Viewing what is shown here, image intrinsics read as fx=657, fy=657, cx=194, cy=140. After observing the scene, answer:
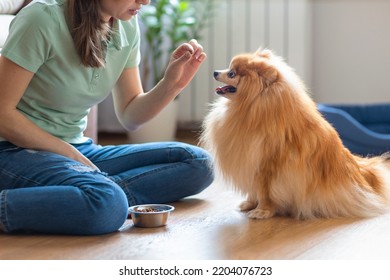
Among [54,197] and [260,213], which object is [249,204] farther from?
[54,197]

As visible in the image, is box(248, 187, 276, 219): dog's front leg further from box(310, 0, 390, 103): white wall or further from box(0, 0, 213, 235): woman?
box(310, 0, 390, 103): white wall

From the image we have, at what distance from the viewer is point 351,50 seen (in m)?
3.95

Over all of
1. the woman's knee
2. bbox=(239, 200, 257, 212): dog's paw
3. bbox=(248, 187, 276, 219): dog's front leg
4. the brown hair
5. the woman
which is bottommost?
bbox=(239, 200, 257, 212): dog's paw

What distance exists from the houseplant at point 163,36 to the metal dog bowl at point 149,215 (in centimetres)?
184

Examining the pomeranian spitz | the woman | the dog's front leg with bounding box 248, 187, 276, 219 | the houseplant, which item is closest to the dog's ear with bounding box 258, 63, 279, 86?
the pomeranian spitz

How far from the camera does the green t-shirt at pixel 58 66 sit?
5.59ft

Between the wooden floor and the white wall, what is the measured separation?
2.07m

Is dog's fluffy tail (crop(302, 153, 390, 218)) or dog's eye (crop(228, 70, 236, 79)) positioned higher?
dog's eye (crop(228, 70, 236, 79))

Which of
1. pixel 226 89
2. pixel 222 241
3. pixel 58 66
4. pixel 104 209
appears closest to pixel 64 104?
pixel 58 66

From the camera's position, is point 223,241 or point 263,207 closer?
point 223,241

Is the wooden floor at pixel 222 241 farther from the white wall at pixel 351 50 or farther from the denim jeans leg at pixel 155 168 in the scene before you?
the white wall at pixel 351 50

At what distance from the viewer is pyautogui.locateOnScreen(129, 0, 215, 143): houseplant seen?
12.3ft

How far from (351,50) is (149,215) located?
248 cm

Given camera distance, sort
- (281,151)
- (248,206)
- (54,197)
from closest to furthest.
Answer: (54,197) → (281,151) → (248,206)
